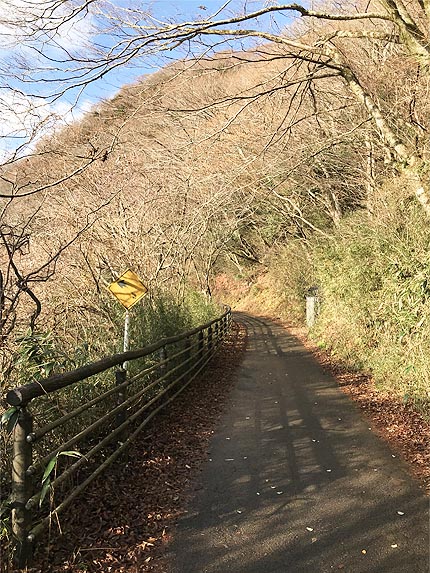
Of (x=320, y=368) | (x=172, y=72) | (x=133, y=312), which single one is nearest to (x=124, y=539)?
(x=133, y=312)

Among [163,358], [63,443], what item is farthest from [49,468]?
[163,358]

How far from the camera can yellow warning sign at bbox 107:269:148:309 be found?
6.80 meters

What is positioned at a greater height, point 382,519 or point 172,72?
point 172,72

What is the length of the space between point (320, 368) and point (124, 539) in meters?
8.57

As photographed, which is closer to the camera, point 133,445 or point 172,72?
point 133,445

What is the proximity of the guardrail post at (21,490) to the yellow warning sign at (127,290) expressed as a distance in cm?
390

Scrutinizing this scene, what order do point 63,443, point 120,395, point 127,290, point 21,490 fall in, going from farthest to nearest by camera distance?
1. point 127,290
2. point 120,395
3. point 63,443
4. point 21,490

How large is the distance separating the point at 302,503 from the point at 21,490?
7.84 feet

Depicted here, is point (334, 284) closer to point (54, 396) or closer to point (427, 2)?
point (427, 2)

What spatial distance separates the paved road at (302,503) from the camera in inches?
128

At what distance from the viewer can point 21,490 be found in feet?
9.46

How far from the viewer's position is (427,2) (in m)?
5.52

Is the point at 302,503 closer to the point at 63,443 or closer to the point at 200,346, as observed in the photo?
the point at 63,443

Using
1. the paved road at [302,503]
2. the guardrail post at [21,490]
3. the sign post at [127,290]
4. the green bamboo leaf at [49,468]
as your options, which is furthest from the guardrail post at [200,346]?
the guardrail post at [21,490]
